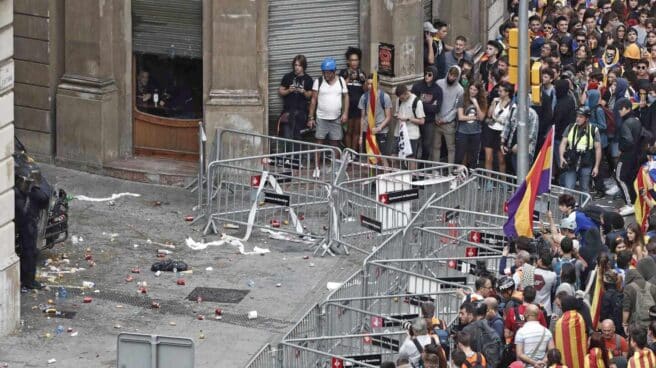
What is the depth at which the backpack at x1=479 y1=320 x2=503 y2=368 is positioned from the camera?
1753cm

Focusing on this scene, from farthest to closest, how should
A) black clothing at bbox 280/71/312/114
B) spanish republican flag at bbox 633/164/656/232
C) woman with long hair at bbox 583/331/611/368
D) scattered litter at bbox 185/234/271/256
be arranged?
black clothing at bbox 280/71/312/114 → scattered litter at bbox 185/234/271/256 → spanish republican flag at bbox 633/164/656/232 → woman with long hair at bbox 583/331/611/368

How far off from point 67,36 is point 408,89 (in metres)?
5.13

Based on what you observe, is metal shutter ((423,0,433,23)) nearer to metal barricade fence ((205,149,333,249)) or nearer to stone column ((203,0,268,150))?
stone column ((203,0,268,150))

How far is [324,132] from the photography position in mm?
26969

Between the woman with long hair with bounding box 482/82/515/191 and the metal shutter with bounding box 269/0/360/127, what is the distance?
2479 mm

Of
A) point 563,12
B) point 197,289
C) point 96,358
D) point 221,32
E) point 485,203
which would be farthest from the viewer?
point 563,12

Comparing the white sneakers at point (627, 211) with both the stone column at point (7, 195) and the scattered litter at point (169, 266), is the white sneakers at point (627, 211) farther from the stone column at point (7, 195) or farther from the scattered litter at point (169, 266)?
the stone column at point (7, 195)

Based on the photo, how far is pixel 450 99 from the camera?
27000 millimetres

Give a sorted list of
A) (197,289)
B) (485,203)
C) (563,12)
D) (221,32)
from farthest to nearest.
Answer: (563,12)
(221,32)
(485,203)
(197,289)

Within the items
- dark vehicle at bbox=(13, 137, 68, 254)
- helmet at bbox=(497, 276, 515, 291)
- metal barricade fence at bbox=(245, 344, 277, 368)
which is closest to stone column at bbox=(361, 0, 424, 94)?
dark vehicle at bbox=(13, 137, 68, 254)

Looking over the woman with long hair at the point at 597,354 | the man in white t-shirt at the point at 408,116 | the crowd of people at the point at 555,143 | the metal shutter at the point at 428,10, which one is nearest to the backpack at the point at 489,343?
the crowd of people at the point at 555,143

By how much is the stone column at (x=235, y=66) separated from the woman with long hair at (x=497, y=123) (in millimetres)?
3323

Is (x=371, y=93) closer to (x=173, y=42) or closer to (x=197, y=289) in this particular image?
(x=173, y=42)

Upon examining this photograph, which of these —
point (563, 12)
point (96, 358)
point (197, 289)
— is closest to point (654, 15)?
point (563, 12)
